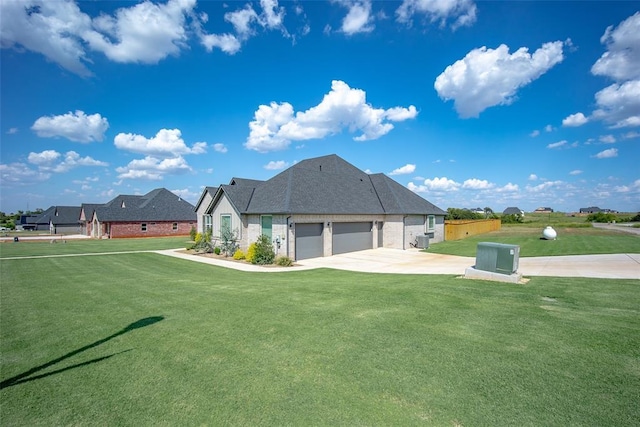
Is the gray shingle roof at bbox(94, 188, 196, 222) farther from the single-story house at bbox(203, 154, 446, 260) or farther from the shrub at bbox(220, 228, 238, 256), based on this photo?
the shrub at bbox(220, 228, 238, 256)

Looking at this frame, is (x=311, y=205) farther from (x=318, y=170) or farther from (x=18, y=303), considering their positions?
(x=18, y=303)

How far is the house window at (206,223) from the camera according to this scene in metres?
25.0

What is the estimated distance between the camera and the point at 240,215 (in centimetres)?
2095

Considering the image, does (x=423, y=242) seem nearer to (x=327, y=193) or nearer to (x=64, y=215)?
(x=327, y=193)

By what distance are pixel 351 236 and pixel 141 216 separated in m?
31.9

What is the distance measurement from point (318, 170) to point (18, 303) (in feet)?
62.8

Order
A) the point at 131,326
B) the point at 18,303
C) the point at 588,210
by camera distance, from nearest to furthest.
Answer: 1. the point at 131,326
2. the point at 18,303
3. the point at 588,210

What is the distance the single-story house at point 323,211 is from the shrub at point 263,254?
1087 millimetres

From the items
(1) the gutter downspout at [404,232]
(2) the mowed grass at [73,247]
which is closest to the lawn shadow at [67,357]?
(1) the gutter downspout at [404,232]

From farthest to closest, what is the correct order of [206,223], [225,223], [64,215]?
[64,215] → [206,223] → [225,223]

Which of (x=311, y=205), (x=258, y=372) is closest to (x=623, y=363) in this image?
(x=258, y=372)

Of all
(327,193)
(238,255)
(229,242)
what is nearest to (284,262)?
(238,255)

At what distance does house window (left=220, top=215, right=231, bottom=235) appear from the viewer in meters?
22.2

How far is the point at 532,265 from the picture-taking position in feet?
47.7
